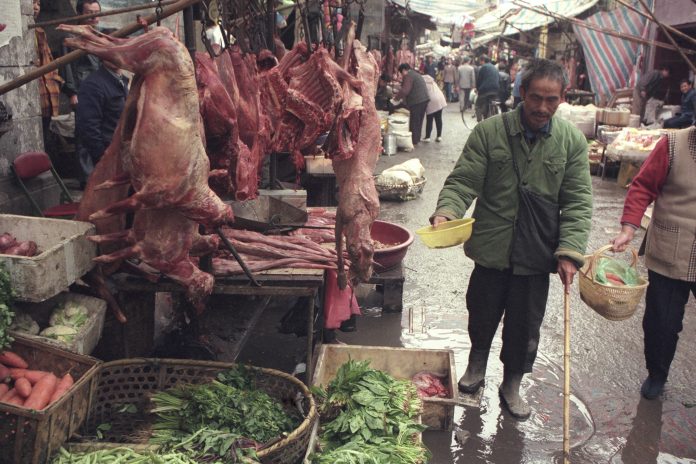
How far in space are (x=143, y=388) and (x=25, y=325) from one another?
75 cm

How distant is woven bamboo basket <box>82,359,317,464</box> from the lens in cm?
343

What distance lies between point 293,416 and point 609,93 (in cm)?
1862

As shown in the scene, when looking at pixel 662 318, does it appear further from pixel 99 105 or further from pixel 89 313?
pixel 99 105

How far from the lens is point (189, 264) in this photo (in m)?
3.51

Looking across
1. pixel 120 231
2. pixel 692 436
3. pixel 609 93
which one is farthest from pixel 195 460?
pixel 609 93

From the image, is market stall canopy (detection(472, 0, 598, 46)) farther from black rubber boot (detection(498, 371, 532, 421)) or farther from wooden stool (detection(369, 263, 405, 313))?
black rubber boot (detection(498, 371, 532, 421))

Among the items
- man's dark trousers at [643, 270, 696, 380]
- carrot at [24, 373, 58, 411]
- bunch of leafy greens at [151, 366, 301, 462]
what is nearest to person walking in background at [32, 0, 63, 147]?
carrot at [24, 373, 58, 411]

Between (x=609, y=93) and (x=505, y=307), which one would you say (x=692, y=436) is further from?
(x=609, y=93)

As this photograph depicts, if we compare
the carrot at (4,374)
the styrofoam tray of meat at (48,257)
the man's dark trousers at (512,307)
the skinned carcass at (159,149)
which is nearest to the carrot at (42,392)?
the carrot at (4,374)

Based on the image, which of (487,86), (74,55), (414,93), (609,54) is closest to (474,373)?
(74,55)

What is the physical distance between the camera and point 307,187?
344 inches

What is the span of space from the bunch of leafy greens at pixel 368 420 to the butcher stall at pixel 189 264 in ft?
0.06

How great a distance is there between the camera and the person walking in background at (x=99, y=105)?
5.56 meters

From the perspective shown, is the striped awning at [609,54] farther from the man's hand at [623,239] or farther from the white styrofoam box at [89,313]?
the white styrofoam box at [89,313]
